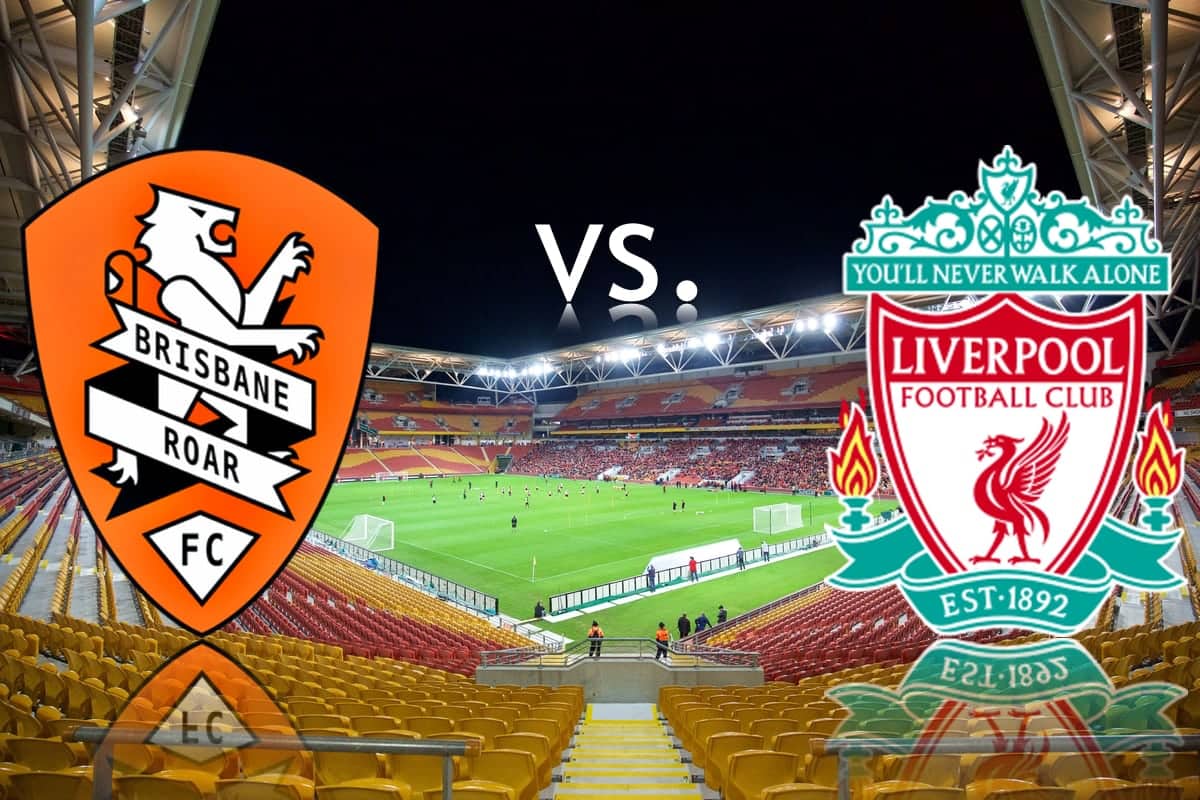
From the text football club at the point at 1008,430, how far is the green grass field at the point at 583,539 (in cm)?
1158

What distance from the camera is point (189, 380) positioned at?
10.9 ft

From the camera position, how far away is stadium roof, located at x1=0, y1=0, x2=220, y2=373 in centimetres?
774

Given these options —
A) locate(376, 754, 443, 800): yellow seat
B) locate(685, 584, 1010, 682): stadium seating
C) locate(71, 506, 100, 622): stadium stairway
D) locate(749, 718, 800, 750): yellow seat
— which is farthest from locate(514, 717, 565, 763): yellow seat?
locate(71, 506, 100, 622): stadium stairway

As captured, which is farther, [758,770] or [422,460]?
[422,460]

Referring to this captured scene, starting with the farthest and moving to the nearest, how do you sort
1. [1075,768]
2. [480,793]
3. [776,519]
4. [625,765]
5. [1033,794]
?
[776,519] < [625,765] < [1075,768] < [480,793] < [1033,794]

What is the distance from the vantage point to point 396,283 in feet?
154

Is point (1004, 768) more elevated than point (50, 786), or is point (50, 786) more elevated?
point (50, 786)

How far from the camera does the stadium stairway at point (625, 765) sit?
4363 mm

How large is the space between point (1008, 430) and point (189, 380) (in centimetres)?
595

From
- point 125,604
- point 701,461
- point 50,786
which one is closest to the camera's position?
point 50,786

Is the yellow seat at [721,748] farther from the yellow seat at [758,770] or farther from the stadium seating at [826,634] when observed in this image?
the stadium seating at [826,634]

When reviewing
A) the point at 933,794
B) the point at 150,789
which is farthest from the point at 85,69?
the point at 933,794

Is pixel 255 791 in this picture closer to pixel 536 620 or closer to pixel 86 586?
pixel 536 620

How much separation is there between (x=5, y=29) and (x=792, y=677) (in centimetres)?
1409
